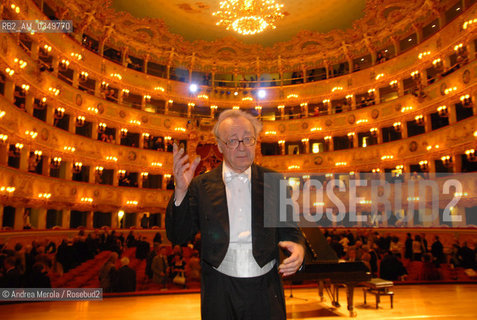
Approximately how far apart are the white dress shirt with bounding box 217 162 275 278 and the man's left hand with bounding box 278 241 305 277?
7.2 inches

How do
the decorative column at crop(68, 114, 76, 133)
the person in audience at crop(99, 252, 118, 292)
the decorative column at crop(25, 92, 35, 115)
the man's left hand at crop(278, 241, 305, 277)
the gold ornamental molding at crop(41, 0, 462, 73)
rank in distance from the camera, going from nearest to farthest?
1. the man's left hand at crop(278, 241, 305, 277)
2. the person in audience at crop(99, 252, 118, 292)
3. the decorative column at crop(25, 92, 35, 115)
4. the decorative column at crop(68, 114, 76, 133)
5. the gold ornamental molding at crop(41, 0, 462, 73)

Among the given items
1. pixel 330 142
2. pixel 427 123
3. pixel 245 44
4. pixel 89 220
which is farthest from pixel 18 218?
pixel 427 123

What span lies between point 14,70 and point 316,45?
21.6m

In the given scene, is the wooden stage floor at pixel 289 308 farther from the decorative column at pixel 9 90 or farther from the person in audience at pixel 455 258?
the decorative column at pixel 9 90

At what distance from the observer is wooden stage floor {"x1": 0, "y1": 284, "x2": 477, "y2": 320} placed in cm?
643

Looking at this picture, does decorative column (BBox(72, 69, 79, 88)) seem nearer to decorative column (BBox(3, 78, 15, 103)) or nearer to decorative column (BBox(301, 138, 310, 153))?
decorative column (BBox(3, 78, 15, 103))

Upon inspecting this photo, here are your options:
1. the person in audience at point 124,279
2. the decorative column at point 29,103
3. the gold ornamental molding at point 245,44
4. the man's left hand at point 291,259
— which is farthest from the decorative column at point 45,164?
the man's left hand at point 291,259

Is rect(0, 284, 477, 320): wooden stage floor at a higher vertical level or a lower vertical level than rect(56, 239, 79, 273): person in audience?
lower

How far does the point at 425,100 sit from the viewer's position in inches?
853

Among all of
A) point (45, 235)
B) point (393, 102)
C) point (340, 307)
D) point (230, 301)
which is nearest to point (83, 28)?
point (45, 235)

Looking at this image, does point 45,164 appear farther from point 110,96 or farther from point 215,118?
point 215,118

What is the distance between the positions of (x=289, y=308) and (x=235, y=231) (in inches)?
220

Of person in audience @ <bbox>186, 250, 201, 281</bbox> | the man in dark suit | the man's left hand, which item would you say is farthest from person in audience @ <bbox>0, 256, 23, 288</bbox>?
the man's left hand

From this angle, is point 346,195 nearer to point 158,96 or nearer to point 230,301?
point 158,96
